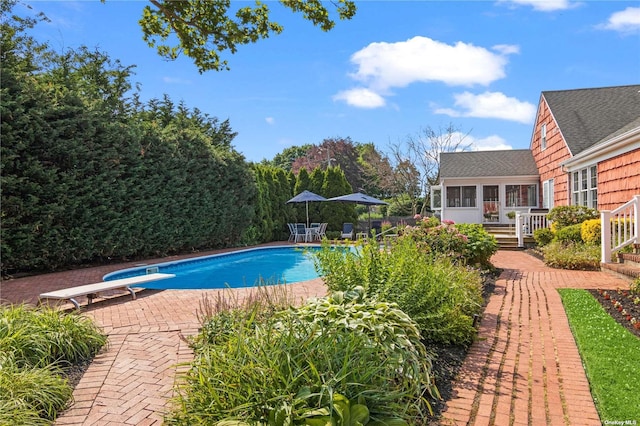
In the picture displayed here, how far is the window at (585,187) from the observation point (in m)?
13.0

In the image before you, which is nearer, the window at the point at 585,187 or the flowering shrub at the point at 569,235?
the flowering shrub at the point at 569,235

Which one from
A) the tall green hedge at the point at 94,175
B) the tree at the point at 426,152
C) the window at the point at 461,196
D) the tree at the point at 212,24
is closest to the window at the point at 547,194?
the window at the point at 461,196

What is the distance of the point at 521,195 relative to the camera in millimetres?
19312

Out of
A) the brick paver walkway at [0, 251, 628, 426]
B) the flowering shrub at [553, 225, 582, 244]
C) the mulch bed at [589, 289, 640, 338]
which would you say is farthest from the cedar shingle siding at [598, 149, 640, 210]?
the brick paver walkway at [0, 251, 628, 426]

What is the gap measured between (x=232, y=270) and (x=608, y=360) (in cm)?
1026

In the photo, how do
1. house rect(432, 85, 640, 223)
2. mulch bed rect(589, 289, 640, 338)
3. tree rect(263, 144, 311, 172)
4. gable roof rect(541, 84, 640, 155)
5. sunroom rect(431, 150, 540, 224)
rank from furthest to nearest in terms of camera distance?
tree rect(263, 144, 311, 172) → sunroom rect(431, 150, 540, 224) → gable roof rect(541, 84, 640, 155) → house rect(432, 85, 640, 223) → mulch bed rect(589, 289, 640, 338)

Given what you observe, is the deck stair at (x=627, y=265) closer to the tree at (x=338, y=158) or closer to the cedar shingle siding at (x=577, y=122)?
the cedar shingle siding at (x=577, y=122)

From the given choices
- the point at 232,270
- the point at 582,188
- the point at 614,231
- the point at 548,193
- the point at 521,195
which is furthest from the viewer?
the point at 521,195

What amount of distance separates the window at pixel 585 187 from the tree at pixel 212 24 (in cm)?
1069

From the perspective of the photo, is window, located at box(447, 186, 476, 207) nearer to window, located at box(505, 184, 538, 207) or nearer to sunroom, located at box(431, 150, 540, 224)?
sunroom, located at box(431, 150, 540, 224)

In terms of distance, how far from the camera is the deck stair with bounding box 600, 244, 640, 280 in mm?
7655

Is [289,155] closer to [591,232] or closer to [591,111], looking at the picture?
[591,111]

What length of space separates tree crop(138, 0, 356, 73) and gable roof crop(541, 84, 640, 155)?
12326 mm

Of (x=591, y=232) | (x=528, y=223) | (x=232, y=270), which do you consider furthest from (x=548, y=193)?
→ (x=232, y=270)
